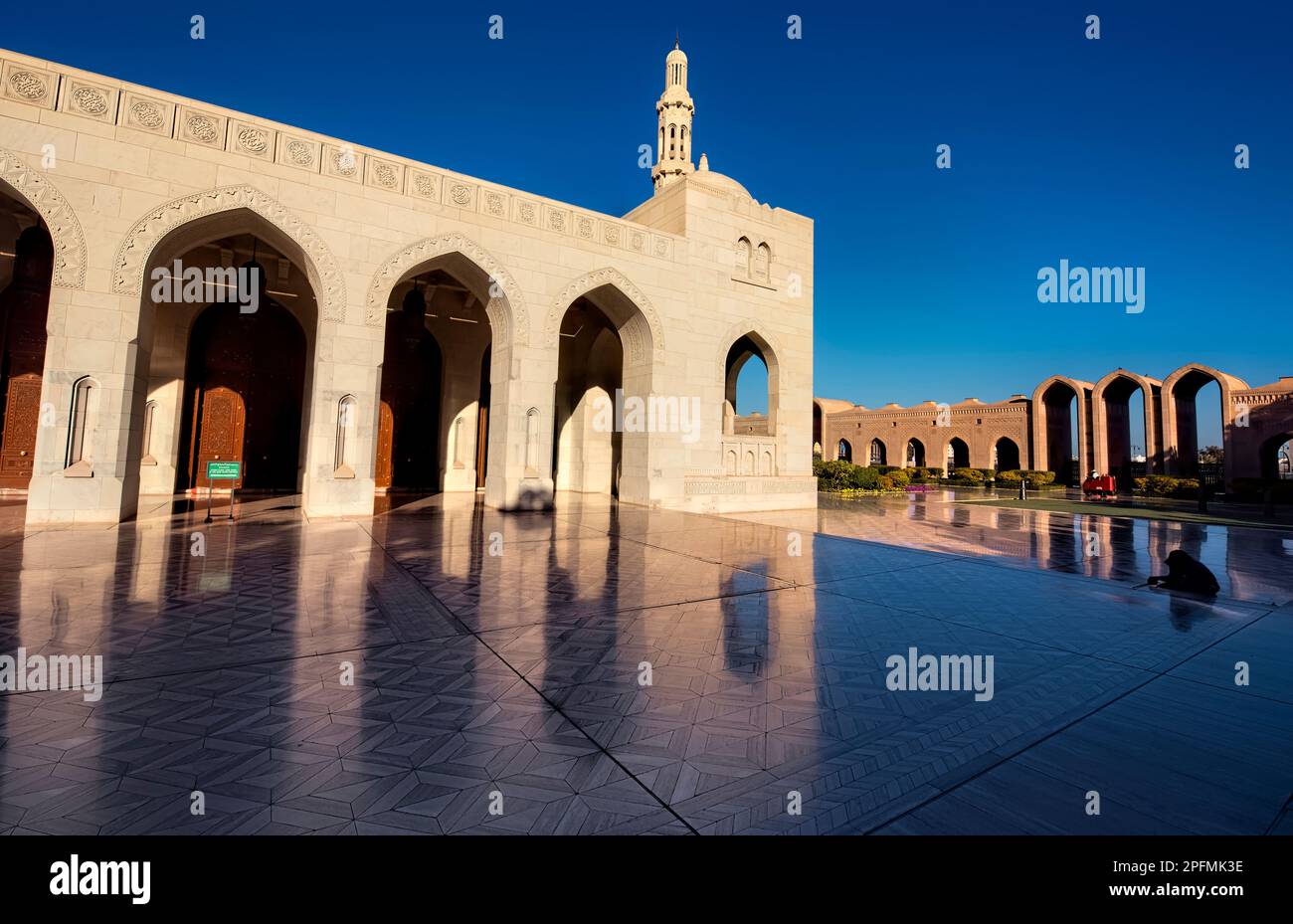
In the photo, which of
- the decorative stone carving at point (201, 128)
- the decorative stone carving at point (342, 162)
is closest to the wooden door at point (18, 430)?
the decorative stone carving at point (201, 128)

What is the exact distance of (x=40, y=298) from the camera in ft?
39.9

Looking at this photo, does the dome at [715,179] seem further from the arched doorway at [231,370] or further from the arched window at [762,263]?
the arched doorway at [231,370]

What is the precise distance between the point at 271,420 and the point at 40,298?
15.8 ft

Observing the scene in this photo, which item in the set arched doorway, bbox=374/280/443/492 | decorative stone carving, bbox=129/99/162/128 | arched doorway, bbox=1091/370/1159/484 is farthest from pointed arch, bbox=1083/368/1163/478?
decorative stone carving, bbox=129/99/162/128

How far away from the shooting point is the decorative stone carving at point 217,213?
9.23m

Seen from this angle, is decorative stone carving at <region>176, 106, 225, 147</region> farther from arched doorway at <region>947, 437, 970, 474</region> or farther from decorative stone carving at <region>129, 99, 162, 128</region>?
arched doorway at <region>947, 437, 970, 474</region>

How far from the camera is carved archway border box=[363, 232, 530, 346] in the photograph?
1127cm

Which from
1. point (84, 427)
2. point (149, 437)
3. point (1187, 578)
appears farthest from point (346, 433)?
point (1187, 578)

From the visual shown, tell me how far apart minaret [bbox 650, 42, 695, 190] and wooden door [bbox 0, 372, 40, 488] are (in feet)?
76.5

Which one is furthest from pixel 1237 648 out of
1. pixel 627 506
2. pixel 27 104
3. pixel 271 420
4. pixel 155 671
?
pixel 271 420

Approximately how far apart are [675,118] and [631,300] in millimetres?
17092

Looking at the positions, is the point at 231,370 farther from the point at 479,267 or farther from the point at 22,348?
the point at 479,267

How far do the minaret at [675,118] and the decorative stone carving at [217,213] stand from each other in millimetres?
19706

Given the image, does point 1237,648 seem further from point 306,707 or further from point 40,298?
point 40,298
